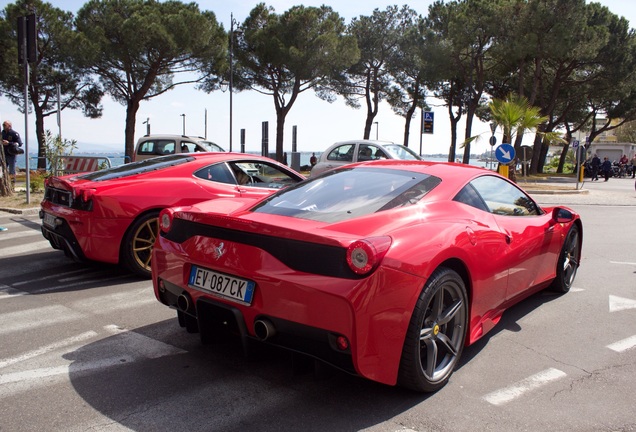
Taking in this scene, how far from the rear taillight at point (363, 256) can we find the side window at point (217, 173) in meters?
3.87

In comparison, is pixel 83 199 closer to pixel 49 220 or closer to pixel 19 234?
pixel 49 220

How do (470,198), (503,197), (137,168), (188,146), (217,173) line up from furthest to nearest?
(188,146) < (217,173) < (137,168) < (503,197) < (470,198)

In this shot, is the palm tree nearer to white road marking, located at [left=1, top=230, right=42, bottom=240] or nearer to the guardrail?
the guardrail

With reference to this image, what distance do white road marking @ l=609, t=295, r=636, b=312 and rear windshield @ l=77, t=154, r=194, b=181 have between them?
186 inches

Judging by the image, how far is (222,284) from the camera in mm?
3125

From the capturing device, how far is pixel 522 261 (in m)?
4.22

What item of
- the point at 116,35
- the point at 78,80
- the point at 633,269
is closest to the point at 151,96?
the point at 116,35

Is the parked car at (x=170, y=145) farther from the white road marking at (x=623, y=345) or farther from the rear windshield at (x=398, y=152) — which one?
the white road marking at (x=623, y=345)

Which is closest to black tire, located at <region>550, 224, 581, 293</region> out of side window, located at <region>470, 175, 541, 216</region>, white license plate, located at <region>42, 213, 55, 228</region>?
side window, located at <region>470, 175, 541, 216</region>

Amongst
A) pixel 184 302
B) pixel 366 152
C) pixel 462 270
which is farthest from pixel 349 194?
pixel 366 152

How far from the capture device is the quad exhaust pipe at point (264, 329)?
290 centimetres

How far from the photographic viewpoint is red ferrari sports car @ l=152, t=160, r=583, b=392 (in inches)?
108

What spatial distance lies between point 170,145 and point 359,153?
Answer: 5.71m

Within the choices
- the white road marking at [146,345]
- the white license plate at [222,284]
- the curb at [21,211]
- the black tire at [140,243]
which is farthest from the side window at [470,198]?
the curb at [21,211]
